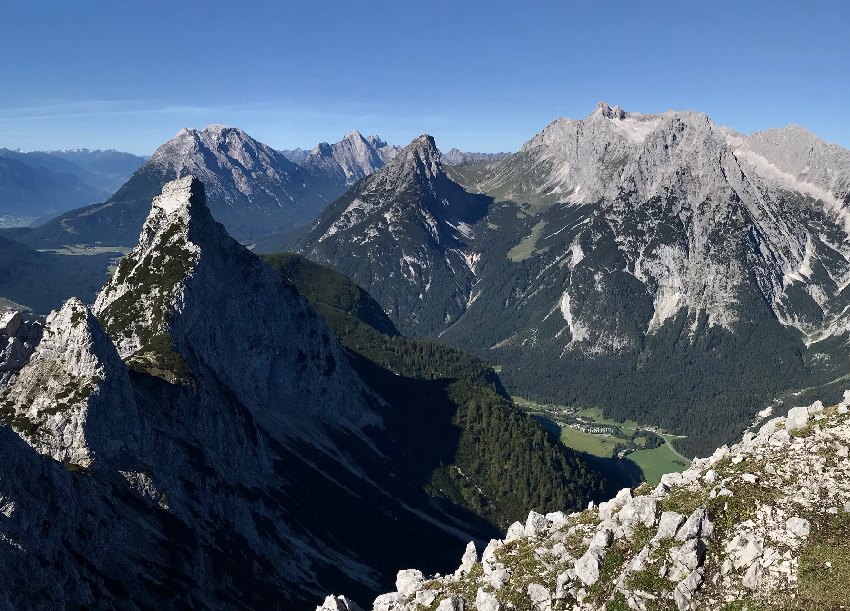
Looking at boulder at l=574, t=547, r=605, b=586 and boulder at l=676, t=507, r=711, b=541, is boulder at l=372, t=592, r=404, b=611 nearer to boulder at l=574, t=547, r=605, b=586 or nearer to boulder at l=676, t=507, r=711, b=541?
boulder at l=574, t=547, r=605, b=586

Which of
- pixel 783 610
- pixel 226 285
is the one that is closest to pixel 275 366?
pixel 226 285

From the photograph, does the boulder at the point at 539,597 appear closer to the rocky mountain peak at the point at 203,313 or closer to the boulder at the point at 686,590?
the boulder at the point at 686,590

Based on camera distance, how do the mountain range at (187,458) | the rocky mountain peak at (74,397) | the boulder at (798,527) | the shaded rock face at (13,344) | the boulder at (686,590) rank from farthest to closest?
the shaded rock face at (13,344) → the rocky mountain peak at (74,397) → the mountain range at (187,458) → the boulder at (798,527) → the boulder at (686,590)

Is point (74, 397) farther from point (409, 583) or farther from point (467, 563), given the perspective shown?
point (467, 563)

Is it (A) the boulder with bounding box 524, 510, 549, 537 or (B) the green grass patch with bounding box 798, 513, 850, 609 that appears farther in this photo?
(A) the boulder with bounding box 524, 510, 549, 537

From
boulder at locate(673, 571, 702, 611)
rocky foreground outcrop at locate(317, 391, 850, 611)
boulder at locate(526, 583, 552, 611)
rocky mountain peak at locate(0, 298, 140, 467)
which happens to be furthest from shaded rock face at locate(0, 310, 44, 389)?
boulder at locate(673, 571, 702, 611)

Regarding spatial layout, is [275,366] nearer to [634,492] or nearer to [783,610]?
[634,492]

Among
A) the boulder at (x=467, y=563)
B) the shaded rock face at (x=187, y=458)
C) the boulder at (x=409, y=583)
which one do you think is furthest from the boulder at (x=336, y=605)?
the shaded rock face at (x=187, y=458)
